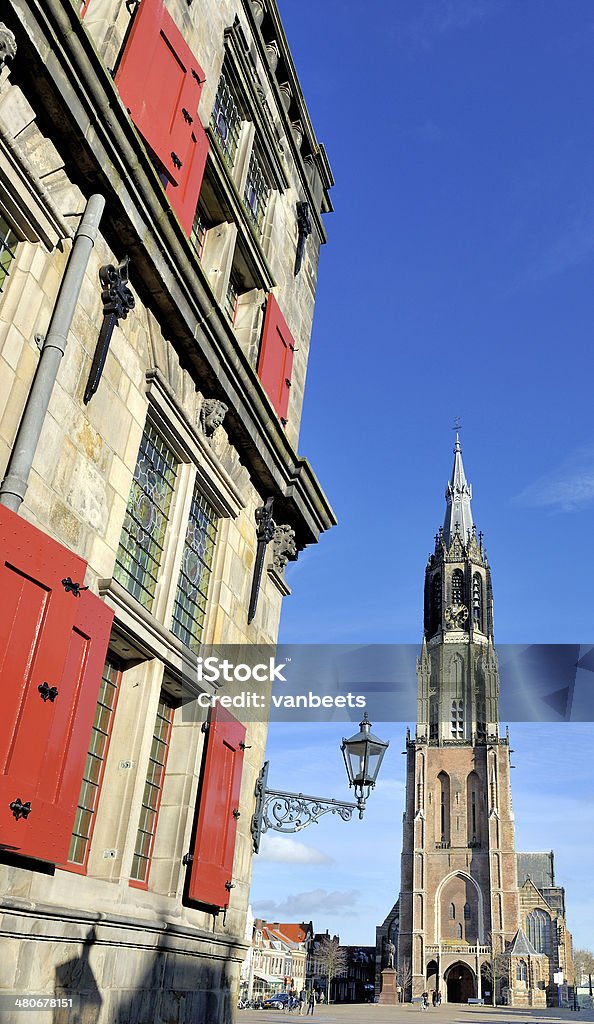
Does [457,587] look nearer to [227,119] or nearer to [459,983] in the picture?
[459,983]

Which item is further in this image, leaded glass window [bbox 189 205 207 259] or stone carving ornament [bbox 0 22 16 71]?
leaded glass window [bbox 189 205 207 259]

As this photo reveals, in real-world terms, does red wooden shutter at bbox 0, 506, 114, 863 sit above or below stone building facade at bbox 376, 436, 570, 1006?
below

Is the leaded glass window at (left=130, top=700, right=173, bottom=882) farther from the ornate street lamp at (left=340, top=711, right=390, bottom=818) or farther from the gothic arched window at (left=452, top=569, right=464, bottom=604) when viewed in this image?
the gothic arched window at (left=452, top=569, right=464, bottom=604)

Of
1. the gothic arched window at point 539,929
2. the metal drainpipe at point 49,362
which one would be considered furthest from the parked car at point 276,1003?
the metal drainpipe at point 49,362

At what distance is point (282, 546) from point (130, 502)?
14.4ft

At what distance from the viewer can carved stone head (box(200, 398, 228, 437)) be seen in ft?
32.1

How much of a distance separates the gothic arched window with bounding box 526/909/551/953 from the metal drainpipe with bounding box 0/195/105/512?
384 feet

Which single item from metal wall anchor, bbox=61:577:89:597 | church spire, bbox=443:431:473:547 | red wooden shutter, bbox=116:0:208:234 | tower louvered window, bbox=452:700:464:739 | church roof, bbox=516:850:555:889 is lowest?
metal wall anchor, bbox=61:577:89:597

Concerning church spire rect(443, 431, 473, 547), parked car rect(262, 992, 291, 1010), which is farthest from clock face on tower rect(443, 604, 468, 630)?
parked car rect(262, 992, 291, 1010)

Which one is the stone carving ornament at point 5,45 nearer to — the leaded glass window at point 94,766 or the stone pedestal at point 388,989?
the leaded glass window at point 94,766

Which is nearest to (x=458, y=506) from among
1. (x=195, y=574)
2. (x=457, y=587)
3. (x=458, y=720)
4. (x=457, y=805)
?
(x=457, y=587)

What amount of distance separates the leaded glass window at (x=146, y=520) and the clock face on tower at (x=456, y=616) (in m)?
91.1

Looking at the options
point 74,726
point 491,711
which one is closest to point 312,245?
point 74,726

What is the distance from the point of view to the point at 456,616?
322 ft
